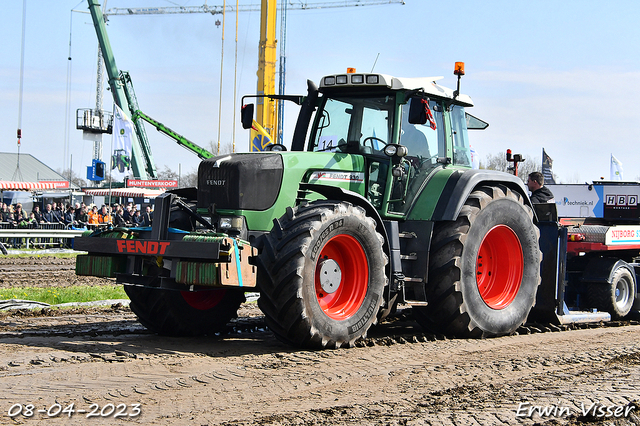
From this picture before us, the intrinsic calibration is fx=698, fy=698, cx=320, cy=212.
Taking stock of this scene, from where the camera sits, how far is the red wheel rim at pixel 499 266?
8297 mm

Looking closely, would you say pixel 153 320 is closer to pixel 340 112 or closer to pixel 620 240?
pixel 340 112

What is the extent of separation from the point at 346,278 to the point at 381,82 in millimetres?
2175

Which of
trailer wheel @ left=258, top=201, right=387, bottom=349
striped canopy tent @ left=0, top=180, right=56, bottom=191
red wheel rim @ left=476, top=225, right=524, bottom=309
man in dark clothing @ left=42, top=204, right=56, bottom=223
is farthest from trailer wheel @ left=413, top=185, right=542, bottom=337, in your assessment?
striped canopy tent @ left=0, top=180, right=56, bottom=191

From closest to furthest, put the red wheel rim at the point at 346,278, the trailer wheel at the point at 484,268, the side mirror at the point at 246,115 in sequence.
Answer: the red wheel rim at the point at 346,278 → the trailer wheel at the point at 484,268 → the side mirror at the point at 246,115

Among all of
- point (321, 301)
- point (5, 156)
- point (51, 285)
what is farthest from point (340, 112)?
point (5, 156)

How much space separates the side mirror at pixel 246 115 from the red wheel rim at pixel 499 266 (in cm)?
310

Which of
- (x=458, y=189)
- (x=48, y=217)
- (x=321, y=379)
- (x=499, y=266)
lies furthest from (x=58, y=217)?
(x=321, y=379)

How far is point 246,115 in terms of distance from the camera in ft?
26.7

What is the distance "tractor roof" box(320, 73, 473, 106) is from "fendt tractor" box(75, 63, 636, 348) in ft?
0.05

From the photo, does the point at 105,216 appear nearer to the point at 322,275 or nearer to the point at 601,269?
the point at 601,269

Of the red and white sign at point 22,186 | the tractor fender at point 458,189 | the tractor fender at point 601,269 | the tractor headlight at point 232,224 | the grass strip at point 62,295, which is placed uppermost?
the tractor fender at point 458,189

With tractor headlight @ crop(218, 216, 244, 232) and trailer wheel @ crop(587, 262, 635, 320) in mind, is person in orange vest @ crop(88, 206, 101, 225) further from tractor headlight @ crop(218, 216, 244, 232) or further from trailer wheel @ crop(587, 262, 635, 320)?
tractor headlight @ crop(218, 216, 244, 232)

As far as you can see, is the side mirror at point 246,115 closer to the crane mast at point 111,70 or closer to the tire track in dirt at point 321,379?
the tire track in dirt at point 321,379

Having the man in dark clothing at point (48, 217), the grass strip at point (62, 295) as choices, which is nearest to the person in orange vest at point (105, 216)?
the man in dark clothing at point (48, 217)
